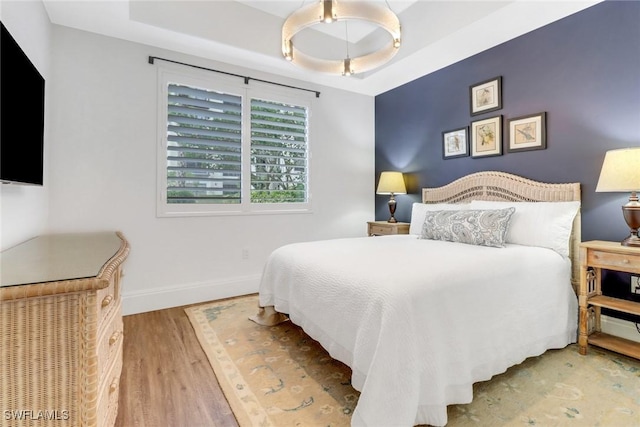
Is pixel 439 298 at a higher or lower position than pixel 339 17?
lower

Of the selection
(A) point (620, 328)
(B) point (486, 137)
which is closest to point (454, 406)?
(A) point (620, 328)

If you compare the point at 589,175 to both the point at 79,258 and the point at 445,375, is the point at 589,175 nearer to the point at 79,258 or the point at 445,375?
the point at 445,375

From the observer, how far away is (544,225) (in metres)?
2.42

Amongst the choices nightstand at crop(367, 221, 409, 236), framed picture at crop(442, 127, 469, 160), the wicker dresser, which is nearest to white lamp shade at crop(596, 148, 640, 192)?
framed picture at crop(442, 127, 469, 160)

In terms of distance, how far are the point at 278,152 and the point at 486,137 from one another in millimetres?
2322

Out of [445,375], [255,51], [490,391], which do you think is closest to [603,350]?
[490,391]

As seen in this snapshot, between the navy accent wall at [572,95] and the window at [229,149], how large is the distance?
1.82 meters

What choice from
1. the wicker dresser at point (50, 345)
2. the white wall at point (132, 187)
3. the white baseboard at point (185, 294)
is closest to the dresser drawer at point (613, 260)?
the wicker dresser at point (50, 345)

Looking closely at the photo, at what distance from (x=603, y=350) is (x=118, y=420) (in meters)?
3.08

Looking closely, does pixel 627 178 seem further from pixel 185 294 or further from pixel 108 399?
pixel 185 294

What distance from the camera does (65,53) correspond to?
8.73ft

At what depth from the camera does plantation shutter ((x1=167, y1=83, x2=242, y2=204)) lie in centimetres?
317

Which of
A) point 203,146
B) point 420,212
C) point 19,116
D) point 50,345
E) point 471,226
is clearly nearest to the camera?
point 50,345

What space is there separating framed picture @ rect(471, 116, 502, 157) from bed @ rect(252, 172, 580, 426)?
39cm
